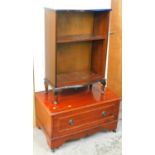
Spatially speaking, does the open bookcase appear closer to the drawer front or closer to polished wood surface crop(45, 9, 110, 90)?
polished wood surface crop(45, 9, 110, 90)

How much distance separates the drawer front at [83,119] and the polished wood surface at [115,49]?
68 cm

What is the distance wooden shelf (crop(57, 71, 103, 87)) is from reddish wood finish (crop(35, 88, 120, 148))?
0.55 ft

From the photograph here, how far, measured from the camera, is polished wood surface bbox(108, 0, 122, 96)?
251 cm

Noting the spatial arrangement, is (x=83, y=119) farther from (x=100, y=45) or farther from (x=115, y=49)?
(x=115, y=49)

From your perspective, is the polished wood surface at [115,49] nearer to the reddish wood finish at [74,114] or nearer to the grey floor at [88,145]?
the reddish wood finish at [74,114]

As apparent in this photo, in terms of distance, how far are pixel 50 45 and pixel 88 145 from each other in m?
1.01

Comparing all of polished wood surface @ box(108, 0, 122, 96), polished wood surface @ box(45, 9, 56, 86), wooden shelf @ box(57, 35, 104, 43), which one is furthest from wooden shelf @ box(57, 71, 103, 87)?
polished wood surface @ box(108, 0, 122, 96)

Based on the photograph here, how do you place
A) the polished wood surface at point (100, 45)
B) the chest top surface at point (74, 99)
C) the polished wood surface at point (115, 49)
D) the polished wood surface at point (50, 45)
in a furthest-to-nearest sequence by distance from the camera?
the polished wood surface at point (115, 49) → the polished wood surface at point (100, 45) → the chest top surface at point (74, 99) → the polished wood surface at point (50, 45)

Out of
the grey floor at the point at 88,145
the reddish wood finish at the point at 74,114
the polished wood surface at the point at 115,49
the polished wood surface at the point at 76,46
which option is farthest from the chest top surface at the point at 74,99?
the polished wood surface at the point at 115,49

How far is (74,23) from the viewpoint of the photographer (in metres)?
2.13

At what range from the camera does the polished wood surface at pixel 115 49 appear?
2.51 metres

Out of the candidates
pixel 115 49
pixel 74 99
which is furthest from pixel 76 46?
pixel 115 49

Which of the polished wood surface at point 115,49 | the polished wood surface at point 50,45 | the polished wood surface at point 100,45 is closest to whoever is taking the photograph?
the polished wood surface at point 50,45
